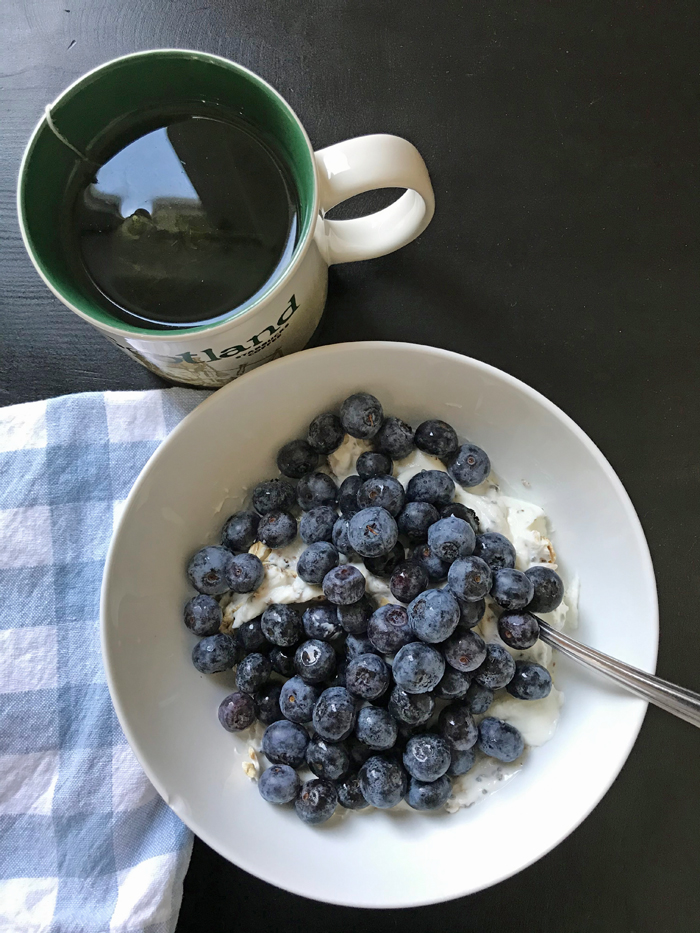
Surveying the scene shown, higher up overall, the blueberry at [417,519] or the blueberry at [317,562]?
the blueberry at [417,519]

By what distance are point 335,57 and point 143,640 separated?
2.77 ft

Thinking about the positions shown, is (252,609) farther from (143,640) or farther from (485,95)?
(485,95)

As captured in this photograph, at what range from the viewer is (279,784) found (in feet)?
2.63

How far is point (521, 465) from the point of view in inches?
35.1

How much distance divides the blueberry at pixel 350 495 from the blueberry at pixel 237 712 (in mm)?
261


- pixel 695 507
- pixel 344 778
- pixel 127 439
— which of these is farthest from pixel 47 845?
pixel 695 507

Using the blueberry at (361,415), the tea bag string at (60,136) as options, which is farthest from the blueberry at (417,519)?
the tea bag string at (60,136)

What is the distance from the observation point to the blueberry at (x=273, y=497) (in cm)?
85

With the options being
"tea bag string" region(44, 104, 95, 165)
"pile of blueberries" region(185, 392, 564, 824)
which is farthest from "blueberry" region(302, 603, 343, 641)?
"tea bag string" region(44, 104, 95, 165)

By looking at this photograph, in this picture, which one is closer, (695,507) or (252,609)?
(252,609)

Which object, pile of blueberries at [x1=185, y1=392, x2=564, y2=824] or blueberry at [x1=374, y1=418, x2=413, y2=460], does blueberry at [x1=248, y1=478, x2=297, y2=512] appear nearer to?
pile of blueberries at [x1=185, y1=392, x2=564, y2=824]

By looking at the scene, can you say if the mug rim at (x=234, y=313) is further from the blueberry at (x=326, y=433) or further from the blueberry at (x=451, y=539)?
the blueberry at (x=451, y=539)

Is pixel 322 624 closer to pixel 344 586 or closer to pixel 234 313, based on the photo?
pixel 344 586

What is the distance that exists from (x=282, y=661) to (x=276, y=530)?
0.16 metres
